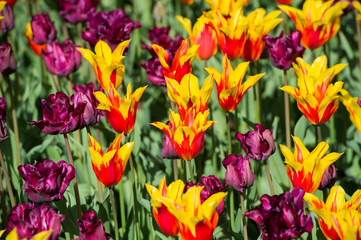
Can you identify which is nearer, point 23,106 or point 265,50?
point 265,50

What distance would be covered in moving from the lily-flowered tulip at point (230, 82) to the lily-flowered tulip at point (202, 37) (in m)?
0.49

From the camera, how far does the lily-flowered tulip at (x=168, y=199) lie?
1.46 m

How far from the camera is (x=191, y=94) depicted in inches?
73.4

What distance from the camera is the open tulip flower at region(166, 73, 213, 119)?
1.76 m

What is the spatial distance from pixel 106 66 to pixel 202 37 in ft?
2.13

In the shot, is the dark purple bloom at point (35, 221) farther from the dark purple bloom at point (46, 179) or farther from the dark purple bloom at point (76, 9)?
the dark purple bloom at point (76, 9)

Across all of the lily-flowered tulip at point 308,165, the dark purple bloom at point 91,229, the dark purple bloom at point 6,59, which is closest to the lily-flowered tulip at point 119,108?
the dark purple bloom at point 91,229

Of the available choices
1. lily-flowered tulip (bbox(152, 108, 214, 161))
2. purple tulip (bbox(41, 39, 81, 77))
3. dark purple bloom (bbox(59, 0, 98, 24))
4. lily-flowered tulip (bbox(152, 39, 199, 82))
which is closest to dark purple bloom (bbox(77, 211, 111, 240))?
lily-flowered tulip (bbox(152, 108, 214, 161))

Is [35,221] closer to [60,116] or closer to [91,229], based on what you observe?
[91,229]

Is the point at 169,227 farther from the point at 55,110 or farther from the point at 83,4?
the point at 83,4

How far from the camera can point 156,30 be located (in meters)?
2.84

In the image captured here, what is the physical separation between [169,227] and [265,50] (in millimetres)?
1247

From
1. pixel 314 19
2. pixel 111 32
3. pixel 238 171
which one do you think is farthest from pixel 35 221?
pixel 314 19

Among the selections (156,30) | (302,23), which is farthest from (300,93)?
(156,30)
